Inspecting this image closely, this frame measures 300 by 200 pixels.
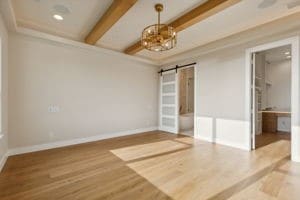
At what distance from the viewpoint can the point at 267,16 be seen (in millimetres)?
2994

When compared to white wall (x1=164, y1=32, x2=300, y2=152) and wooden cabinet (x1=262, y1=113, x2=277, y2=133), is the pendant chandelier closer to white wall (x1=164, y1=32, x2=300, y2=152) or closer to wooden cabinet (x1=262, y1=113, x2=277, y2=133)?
white wall (x1=164, y1=32, x2=300, y2=152)

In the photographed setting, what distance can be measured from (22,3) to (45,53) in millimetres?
1157

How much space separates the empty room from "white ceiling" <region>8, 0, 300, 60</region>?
0.07 feet

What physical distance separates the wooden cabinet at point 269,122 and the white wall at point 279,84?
0.87 meters

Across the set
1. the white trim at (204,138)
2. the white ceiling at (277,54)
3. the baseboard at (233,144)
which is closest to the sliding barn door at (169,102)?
the white trim at (204,138)

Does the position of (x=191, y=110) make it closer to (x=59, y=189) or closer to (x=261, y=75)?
(x=261, y=75)

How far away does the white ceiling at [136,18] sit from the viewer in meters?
2.62

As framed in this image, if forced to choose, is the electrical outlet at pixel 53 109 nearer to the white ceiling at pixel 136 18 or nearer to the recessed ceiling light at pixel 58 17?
the white ceiling at pixel 136 18

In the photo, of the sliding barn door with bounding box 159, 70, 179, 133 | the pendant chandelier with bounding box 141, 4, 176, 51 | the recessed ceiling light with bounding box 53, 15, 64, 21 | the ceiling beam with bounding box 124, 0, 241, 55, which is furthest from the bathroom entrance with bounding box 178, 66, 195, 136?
the recessed ceiling light with bounding box 53, 15, 64, 21

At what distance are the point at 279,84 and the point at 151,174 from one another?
661cm

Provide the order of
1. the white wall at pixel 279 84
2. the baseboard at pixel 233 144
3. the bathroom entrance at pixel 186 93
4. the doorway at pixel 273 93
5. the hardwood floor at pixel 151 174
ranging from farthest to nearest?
1. the bathroom entrance at pixel 186 93
2. the white wall at pixel 279 84
3. the doorway at pixel 273 93
4. the baseboard at pixel 233 144
5. the hardwood floor at pixel 151 174

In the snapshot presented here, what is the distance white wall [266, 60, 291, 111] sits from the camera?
6.02 metres

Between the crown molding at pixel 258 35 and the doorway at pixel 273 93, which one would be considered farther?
the doorway at pixel 273 93

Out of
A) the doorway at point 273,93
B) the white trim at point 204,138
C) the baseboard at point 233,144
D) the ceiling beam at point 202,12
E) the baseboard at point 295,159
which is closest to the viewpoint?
the ceiling beam at point 202,12
